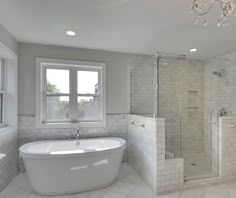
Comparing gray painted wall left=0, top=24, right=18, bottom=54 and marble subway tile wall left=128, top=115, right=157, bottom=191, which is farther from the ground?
gray painted wall left=0, top=24, right=18, bottom=54

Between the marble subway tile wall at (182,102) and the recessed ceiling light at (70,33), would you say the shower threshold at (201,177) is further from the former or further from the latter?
the recessed ceiling light at (70,33)

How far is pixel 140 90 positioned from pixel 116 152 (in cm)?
162

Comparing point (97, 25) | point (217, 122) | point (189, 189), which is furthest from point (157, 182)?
point (97, 25)

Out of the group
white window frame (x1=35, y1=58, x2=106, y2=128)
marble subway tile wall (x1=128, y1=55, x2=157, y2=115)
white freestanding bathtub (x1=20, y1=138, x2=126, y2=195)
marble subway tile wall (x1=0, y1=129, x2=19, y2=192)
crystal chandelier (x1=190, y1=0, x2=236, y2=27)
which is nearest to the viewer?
crystal chandelier (x1=190, y1=0, x2=236, y2=27)

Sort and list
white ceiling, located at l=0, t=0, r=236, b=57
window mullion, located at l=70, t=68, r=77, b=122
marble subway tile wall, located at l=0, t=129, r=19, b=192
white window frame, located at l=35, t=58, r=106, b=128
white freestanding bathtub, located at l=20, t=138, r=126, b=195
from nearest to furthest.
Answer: white ceiling, located at l=0, t=0, r=236, b=57 < white freestanding bathtub, located at l=20, t=138, r=126, b=195 < marble subway tile wall, located at l=0, t=129, r=19, b=192 < white window frame, located at l=35, t=58, r=106, b=128 < window mullion, located at l=70, t=68, r=77, b=122

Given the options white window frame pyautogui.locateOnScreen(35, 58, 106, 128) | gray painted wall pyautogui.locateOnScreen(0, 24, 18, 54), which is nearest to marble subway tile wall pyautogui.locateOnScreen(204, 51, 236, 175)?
white window frame pyautogui.locateOnScreen(35, 58, 106, 128)

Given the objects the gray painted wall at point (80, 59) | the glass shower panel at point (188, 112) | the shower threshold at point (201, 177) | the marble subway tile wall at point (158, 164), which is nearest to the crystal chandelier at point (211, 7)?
the glass shower panel at point (188, 112)

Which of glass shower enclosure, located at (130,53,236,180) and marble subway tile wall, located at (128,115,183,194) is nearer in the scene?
marble subway tile wall, located at (128,115,183,194)

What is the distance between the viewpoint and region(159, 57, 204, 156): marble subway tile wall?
3.07m

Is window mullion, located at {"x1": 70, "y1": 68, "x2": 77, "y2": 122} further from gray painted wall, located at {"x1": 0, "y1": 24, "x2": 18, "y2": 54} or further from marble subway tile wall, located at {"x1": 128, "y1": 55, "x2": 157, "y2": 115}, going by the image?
marble subway tile wall, located at {"x1": 128, "y1": 55, "x2": 157, "y2": 115}

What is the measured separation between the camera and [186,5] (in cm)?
186

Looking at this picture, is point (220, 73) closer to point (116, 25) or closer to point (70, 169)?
point (116, 25)

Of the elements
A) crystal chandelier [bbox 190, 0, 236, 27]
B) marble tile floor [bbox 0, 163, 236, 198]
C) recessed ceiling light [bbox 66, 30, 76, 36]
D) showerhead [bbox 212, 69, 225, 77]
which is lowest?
marble tile floor [bbox 0, 163, 236, 198]

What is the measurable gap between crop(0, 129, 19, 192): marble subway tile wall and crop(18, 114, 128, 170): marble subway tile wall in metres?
0.18
